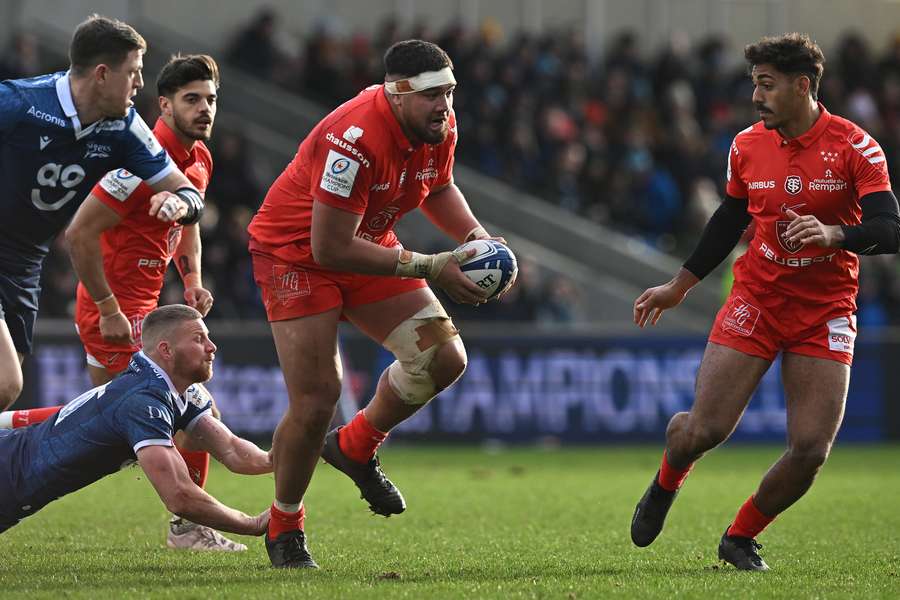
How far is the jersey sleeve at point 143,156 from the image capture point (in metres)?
7.19

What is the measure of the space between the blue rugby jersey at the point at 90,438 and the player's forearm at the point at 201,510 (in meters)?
0.27

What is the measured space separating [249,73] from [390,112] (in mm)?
15818

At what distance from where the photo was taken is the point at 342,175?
6391 mm

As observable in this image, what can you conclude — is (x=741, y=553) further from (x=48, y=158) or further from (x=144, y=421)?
(x=48, y=158)

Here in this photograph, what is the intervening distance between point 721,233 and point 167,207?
2.96 m

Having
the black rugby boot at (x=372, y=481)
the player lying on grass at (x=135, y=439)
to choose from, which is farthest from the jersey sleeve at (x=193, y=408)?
the black rugby boot at (x=372, y=481)

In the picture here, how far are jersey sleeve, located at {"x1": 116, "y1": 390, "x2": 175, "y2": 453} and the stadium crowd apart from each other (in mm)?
12066

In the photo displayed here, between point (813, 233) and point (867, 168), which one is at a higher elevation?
point (867, 168)

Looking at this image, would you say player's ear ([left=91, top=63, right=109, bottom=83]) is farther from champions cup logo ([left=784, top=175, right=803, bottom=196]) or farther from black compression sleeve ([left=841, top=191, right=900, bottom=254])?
black compression sleeve ([left=841, top=191, right=900, bottom=254])

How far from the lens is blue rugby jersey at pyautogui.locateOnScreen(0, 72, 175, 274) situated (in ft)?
22.6

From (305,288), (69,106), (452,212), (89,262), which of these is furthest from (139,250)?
(452,212)

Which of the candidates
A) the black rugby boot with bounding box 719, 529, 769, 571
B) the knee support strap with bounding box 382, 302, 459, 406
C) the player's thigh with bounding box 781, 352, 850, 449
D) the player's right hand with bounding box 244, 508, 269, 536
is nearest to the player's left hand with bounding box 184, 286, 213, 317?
the knee support strap with bounding box 382, 302, 459, 406

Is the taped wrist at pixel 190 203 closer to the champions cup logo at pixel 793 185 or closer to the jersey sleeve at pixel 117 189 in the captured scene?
the jersey sleeve at pixel 117 189

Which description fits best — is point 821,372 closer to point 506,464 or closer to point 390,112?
point 390,112
